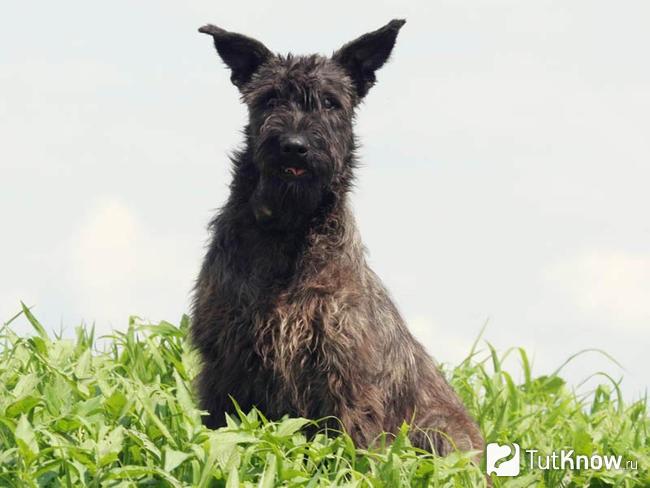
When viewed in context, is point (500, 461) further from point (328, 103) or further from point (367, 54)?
point (367, 54)

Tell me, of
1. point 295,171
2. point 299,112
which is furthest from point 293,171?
point 299,112

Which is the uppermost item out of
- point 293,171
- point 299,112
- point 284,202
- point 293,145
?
point 299,112

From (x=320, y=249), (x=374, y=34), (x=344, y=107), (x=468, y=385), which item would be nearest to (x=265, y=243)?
(x=320, y=249)

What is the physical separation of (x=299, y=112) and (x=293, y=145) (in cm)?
33

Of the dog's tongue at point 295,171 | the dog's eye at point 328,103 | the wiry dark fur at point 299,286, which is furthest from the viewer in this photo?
the dog's eye at point 328,103

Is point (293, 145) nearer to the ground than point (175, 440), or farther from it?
farther from it

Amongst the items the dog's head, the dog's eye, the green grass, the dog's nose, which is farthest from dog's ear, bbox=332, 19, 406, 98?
the green grass

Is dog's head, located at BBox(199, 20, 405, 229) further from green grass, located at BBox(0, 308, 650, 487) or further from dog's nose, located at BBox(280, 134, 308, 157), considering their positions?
green grass, located at BBox(0, 308, 650, 487)

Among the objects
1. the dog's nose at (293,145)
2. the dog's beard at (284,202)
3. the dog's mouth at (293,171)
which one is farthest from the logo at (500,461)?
the dog's nose at (293,145)

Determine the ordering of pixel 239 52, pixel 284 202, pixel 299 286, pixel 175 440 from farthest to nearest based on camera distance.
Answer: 1. pixel 239 52
2. pixel 299 286
3. pixel 284 202
4. pixel 175 440

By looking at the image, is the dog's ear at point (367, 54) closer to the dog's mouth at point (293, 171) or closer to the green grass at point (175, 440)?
the dog's mouth at point (293, 171)

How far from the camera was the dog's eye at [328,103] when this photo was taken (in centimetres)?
773

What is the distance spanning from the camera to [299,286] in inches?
303

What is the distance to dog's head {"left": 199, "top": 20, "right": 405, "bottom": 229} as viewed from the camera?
7418 millimetres
